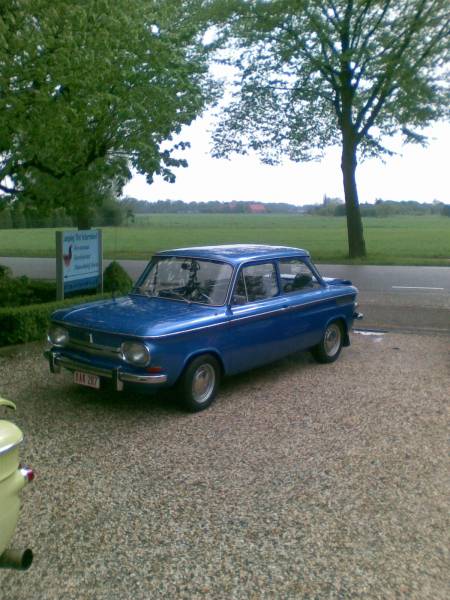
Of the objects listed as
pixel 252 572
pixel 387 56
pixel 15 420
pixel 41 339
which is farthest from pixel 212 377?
pixel 387 56

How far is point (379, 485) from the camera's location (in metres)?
4.53

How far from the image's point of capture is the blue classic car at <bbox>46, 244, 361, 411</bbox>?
572 cm

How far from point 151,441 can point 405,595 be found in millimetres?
2686

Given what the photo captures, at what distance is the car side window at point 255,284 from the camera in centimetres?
668

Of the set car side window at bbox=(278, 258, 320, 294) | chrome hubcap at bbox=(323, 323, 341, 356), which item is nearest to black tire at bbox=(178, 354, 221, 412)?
car side window at bbox=(278, 258, 320, 294)

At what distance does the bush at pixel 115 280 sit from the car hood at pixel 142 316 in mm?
4625

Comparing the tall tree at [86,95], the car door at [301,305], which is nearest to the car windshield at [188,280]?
the car door at [301,305]

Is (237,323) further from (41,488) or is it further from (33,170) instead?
(33,170)

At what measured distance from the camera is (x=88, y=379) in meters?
5.97

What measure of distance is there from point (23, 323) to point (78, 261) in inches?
72.9

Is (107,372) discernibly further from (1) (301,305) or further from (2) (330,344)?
(2) (330,344)

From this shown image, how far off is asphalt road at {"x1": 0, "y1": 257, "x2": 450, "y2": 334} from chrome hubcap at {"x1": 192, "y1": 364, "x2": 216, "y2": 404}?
5.20 meters

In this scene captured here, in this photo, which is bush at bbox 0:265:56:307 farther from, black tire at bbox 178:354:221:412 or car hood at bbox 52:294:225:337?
black tire at bbox 178:354:221:412

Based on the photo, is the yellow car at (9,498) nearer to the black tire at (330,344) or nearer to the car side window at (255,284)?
the car side window at (255,284)
